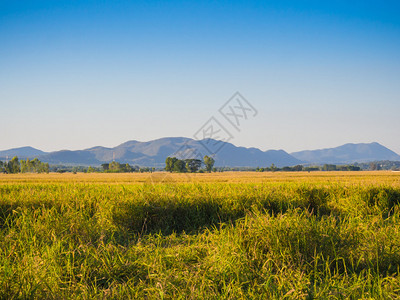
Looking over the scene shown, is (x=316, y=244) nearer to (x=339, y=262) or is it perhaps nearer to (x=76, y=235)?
(x=339, y=262)

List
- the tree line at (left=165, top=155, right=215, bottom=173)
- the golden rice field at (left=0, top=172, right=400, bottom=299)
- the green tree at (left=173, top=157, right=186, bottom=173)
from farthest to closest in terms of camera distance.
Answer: the green tree at (left=173, top=157, right=186, bottom=173), the tree line at (left=165, top=155, right=215, bottom=173), the golden rice field at (left=0, top=172, right=400, bottom=299)

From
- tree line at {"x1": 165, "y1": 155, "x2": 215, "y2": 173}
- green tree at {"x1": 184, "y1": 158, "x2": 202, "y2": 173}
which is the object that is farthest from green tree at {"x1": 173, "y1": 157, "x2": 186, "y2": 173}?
green tree at {"x1": 184, "y1": 158, "x2": 202, "y2": 173}

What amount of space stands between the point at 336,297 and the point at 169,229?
5318 mm

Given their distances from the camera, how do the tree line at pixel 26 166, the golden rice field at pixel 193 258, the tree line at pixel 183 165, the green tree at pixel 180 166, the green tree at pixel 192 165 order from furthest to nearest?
1. the tree line at pixel 26 166
2. the green tree at pixel 180 166
3. the tree line at pixel 183 165
4. the green tree at pixel 192 165
5. the golden rice field at pixel 193 258

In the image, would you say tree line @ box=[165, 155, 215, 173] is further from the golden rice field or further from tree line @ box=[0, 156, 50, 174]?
the golden rice field

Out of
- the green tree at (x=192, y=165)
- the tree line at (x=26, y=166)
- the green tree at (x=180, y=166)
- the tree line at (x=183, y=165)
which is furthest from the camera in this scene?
the tree line at (x=26, y=166)

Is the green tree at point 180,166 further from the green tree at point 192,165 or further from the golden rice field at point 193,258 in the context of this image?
the golden rice field at point 193,258

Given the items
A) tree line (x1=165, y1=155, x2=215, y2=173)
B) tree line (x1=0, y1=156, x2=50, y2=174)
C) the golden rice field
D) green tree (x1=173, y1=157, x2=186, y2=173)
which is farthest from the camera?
tree line (x1=0, y1=156, x2=50, y2=174)

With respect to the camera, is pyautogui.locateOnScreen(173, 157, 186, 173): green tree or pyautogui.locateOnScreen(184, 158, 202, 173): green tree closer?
pyautogui.locateOnScreen(184, 158, 202, 173): green tree

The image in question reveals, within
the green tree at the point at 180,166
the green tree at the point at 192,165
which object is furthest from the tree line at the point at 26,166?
the green tree at the point at 192,165

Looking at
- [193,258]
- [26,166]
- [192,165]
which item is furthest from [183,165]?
[193,258]

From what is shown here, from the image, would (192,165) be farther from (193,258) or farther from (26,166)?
(193,258)

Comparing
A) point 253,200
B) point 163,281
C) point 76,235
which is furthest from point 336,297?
point 253,200

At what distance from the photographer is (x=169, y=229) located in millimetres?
8109
